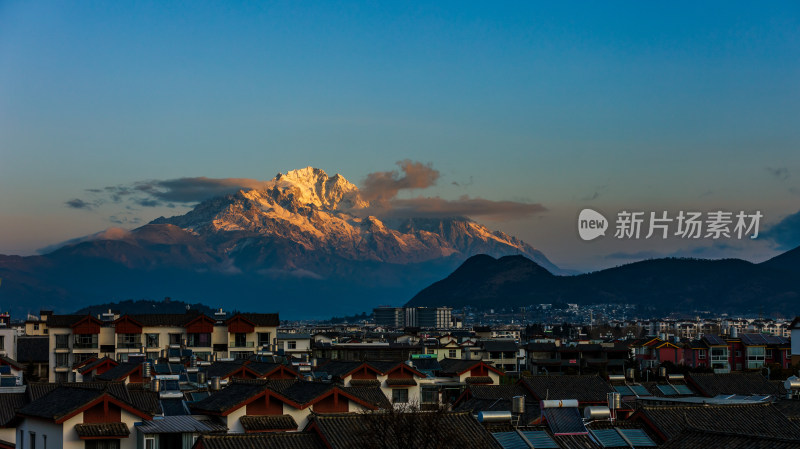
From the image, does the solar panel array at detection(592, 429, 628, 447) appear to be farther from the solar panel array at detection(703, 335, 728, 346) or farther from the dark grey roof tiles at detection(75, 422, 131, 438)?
the solar panel array at detection(703, 335, 728, 346)

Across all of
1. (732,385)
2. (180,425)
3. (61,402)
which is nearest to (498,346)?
(732,385)

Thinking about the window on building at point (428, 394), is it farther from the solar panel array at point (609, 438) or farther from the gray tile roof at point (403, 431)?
the gray tile roof at point (403, 431)

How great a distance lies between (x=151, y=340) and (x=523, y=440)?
69563mm

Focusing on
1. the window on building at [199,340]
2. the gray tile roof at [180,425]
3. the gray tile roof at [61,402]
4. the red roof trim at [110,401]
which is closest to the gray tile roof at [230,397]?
the gray tile roof at [180,425]

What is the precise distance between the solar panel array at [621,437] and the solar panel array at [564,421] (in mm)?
497

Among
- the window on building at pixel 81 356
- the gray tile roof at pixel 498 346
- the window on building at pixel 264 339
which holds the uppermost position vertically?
the window on building at pixel 264 339

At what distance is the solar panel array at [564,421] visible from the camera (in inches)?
1260

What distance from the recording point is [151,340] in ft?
315

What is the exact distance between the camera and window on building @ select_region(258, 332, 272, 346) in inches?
3868

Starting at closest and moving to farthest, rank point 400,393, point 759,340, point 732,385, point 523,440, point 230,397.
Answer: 1. point 523,440
2. point 230,397
3. point 732,385
4. point 400,393
5. point 759,340

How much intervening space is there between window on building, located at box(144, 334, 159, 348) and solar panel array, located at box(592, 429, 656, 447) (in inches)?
2705

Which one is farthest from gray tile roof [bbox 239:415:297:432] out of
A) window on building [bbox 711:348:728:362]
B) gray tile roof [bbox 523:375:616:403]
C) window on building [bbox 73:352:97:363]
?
window on building [bbox 711:348:728:362]

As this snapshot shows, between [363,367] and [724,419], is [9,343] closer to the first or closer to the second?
[363,367]

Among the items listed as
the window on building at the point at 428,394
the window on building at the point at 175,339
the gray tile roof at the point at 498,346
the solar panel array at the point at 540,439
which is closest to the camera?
the solar panel array at the point at 540,439
